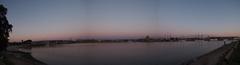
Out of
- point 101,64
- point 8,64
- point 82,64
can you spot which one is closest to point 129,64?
point 101,64

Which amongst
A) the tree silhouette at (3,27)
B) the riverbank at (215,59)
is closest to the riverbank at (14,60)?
the tree silhouette at (3,27)

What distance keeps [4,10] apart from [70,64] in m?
13.3

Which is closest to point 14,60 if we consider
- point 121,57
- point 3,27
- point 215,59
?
point 3,27

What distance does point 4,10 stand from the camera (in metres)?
43.2

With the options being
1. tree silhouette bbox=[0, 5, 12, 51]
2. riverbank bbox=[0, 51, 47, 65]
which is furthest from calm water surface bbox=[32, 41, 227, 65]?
tree silhouette bbox=[0, 5, 12, 51]

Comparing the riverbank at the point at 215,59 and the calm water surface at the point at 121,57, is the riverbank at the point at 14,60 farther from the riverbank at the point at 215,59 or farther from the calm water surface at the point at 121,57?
the riverbank at the point at 215,59

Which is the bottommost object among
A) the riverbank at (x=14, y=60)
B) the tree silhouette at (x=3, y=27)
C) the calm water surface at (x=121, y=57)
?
the calm water surface at (x=121, y=57)

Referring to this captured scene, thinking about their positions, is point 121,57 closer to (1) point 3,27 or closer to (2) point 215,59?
(1) point 3,27

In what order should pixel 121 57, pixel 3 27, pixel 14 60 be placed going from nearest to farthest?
pixel 14 60
pixel 3 27
pixel 121 57

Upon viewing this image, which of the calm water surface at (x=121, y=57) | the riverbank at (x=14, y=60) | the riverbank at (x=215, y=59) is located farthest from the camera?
the calm water surface at (x=121, y=57)

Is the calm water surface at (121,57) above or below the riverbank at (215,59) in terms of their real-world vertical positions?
below

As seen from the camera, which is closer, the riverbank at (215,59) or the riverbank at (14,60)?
the riverbank at (215,59)

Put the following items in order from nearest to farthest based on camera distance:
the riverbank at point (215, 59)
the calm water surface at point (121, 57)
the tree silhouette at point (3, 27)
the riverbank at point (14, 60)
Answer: the riverbank at point (215, 59), the riverbank at point (14, 60), the tree silhouette at point (3, 27), the calm water surface at point (121, 57)

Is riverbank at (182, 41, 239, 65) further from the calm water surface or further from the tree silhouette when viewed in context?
the tree silhouette
